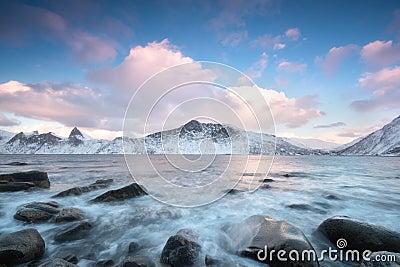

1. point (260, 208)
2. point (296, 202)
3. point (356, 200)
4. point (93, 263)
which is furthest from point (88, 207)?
point (356, 200)

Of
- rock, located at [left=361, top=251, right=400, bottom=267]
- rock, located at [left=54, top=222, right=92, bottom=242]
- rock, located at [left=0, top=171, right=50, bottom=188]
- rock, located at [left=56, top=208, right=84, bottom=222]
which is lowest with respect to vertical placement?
rock, located at [left=54, top=222, right=92, bottom=242]

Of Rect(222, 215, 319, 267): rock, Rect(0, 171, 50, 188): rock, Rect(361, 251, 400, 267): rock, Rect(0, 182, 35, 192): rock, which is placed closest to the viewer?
Rect(361, 251, 400, 267): rock

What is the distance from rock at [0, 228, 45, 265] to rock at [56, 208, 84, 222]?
2140mm

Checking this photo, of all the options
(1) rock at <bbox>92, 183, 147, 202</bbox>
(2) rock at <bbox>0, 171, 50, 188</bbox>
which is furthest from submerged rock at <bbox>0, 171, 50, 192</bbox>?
(1) rock at <bbox>92, 183, 147, 202</bbox>

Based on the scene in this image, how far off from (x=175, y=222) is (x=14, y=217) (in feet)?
19.2

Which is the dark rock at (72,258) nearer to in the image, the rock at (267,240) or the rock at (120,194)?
the rock at (267,240)

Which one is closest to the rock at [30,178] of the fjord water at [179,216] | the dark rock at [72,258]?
the fjord water at [179,216]

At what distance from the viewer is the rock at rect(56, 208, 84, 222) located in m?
7.25

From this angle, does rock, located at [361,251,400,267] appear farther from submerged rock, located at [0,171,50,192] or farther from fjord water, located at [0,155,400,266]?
submerged rock, located at [0,171,50,192]

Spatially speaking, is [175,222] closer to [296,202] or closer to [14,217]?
[14,217]

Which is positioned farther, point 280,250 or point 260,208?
point 260,208

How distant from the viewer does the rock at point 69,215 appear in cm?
725

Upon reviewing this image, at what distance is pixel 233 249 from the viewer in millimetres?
5461

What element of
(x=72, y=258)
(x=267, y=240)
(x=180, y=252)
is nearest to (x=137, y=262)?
(x=180, y=252)
